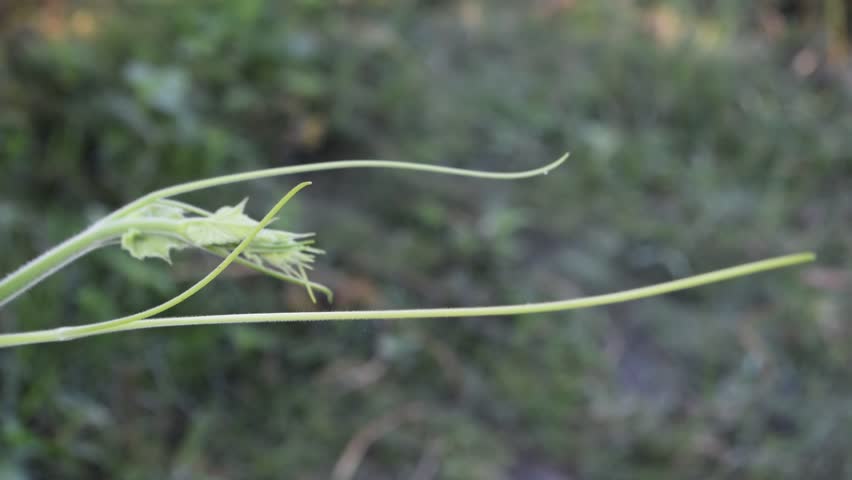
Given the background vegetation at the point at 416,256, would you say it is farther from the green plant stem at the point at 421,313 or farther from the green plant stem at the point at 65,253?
the green plant stem at the point at 421,313

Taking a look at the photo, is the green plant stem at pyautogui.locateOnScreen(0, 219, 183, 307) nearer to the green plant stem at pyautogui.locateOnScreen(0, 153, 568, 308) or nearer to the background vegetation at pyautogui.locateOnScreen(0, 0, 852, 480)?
the green plant stem at pyautogui.locateOnScreen(0, 153, 568, 308)

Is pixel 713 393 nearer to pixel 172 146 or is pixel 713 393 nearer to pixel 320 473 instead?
pixel 320 473

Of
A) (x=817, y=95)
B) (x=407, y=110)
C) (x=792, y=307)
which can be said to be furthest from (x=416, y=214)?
(x=817, y=95)

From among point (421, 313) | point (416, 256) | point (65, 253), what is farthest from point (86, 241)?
point (416, 256)

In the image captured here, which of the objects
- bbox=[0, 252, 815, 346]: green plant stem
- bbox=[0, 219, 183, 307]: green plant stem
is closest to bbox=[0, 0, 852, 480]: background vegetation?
bbox=[0, 219, 183, 307]: green plant stem

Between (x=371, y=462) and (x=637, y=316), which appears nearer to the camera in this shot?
(x=371, y=462)

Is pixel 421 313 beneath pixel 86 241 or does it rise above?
beneath

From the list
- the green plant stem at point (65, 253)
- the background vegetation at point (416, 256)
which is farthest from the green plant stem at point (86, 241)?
the background vegetation at point (416, 256)

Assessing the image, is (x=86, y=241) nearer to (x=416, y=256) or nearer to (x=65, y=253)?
(x=65, y=253)
